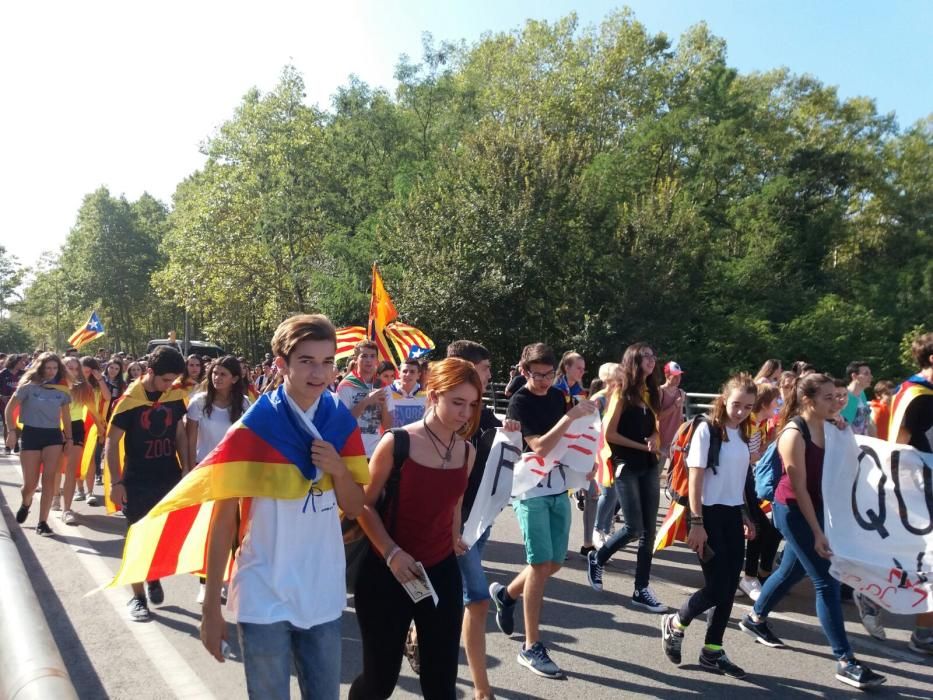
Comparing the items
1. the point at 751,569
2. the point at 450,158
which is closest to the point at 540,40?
the point at 450,158

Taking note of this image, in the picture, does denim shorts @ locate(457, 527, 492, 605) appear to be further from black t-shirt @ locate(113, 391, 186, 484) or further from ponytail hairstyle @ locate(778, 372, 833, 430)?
black t-shirt @ locate(113, 391, 186, 484)

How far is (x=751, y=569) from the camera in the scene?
22.4ft

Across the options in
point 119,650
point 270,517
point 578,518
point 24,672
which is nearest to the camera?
point 24,672

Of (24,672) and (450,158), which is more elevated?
(450,158)

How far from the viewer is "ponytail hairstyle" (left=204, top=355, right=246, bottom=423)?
6.32 metres

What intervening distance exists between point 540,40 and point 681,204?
14068 millimetres

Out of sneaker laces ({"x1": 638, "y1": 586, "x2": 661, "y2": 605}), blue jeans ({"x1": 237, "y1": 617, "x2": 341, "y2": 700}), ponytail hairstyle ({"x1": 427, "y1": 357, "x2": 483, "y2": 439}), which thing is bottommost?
sneaker laces ({"x1": 638, "y1": 586, "x2": 661, "y2": 605})

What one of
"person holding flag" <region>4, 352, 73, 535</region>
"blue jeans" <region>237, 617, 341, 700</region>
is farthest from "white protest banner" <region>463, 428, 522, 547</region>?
"person holding flag" <region>4, 352, 73, 535</region>

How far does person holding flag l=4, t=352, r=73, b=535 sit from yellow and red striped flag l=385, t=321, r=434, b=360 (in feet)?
18.6

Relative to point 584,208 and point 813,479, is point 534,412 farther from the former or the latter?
point 584,208

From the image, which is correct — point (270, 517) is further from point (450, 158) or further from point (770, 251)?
point (770, 251)

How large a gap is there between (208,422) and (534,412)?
2628mm

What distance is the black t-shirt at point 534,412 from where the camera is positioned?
517 cm

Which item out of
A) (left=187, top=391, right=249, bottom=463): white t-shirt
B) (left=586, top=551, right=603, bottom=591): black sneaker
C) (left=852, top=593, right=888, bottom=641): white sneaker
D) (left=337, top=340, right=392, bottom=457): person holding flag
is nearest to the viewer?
(left=852, top=593, right=888, bottom=641): white sneaker
